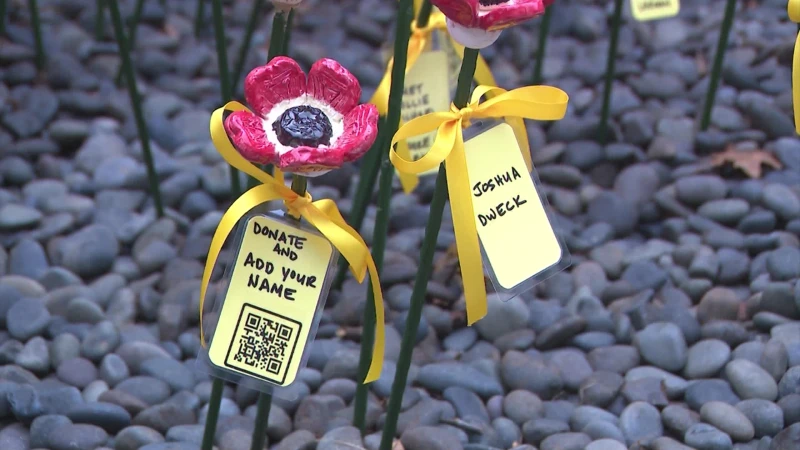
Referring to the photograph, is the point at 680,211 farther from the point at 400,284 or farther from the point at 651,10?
the point at 400,284

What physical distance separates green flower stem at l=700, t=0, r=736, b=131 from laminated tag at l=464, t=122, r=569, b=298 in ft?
3.19

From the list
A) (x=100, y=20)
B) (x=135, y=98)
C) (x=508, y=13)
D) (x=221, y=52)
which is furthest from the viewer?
(x=100, y=20)

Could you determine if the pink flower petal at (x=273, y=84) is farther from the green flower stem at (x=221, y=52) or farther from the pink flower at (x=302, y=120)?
the green flower stem at (x=221, y=52)

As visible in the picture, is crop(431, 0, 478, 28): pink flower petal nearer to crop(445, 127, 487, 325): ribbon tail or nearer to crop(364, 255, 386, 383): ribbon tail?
crop(445, 127, 487, 325): ribbon tail

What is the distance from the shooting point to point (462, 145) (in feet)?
3.05

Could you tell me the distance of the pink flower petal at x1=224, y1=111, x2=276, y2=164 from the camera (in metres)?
0.88

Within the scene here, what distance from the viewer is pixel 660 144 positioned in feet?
6.17

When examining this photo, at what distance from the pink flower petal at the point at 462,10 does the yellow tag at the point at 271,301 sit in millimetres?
232

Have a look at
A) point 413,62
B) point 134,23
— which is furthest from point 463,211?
point 134,23

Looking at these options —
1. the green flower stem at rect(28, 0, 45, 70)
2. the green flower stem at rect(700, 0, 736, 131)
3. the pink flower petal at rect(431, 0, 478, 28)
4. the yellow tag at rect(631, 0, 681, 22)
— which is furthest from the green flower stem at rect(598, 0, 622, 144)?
the green flower stem at rect(28, 0, 45, 70)

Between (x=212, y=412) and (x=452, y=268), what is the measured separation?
0.60 metres

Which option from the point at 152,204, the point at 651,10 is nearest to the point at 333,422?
the point at 152,204

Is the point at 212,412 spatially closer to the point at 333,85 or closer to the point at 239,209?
the point at 239,209

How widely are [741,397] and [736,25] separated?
48.6 inches
